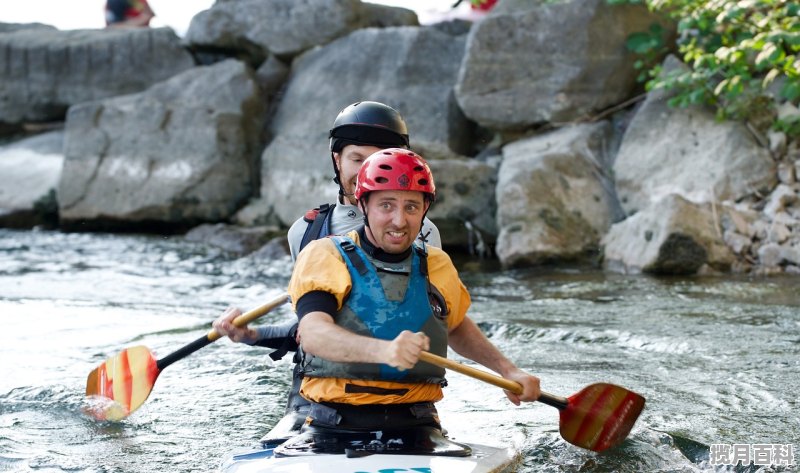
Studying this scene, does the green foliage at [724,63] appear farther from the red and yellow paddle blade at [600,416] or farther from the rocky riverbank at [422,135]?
the red and yellow paddle blade at [600,416]

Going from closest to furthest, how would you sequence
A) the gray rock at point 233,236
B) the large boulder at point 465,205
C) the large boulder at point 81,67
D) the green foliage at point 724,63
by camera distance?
the green foliage at point 724,63 → the large boulder at point 465,205 → the gray rock at point 233,236 → the large boulder at point 81,67

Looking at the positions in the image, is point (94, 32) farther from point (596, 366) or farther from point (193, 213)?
point (596, 366)

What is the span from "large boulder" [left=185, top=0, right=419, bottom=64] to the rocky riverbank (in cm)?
2

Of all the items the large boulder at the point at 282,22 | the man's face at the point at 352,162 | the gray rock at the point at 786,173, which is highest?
the large boulder at the point at 282,22

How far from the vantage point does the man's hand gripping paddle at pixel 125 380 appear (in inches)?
164

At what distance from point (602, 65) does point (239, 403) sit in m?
6.23

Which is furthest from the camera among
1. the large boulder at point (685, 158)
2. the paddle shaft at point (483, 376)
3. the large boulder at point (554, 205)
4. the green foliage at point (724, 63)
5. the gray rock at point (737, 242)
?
the large boulder at point (554, 205)

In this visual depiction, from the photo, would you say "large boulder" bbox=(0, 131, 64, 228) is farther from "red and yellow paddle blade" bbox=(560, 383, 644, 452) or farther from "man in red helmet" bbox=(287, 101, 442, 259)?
"red and yellow paddle blade" bbox=(560, 383, 644, 452)

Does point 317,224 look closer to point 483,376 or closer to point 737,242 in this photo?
point 483,376

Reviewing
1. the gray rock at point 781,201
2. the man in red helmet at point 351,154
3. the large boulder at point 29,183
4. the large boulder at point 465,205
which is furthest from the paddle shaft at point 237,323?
the large boulder at point 29,183

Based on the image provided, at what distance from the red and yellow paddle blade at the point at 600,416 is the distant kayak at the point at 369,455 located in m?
0.44

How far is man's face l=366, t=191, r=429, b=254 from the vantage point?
117 inches

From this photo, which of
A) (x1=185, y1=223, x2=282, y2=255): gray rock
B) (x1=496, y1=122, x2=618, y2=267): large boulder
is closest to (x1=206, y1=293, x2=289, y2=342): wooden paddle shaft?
(x1=496, y1=122, x2=618, y2=267): large boulder

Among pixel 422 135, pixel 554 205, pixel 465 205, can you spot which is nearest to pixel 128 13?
pixel 422 135
